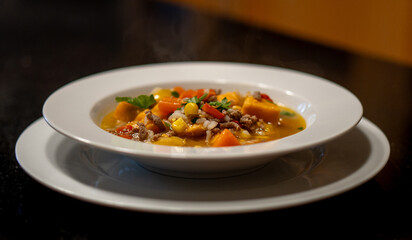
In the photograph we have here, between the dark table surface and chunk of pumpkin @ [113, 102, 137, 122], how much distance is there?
58 cm

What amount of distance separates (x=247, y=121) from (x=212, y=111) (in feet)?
0.59

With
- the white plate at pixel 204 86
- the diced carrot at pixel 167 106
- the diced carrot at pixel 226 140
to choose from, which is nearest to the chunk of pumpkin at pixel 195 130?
the diced carrot at pixel 226 140

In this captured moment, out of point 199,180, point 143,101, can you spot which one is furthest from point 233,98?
point 199,180

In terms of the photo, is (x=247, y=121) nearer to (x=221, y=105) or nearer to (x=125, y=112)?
(x=221, y=105)

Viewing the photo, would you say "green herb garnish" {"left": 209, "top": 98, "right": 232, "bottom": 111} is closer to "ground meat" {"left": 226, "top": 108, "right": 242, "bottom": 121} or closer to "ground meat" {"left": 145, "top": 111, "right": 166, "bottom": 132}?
"ground meat" {"left": 226, "top": 108, "right": 242, "bottom": 121}

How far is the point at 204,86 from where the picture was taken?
124 inches

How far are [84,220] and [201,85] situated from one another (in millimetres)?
1512

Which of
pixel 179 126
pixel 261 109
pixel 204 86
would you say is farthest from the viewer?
pixel 204 86

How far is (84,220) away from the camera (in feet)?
5.90

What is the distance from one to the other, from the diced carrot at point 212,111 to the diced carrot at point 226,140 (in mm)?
212

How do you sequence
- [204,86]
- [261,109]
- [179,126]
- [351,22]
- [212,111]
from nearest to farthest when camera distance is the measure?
[179,126] → [212,111] → [261,109] → [204,86] → [351,22]

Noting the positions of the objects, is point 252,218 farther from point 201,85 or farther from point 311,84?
point 201,85

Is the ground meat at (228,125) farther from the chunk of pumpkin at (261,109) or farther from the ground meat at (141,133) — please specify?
the ground meat at (141,133)

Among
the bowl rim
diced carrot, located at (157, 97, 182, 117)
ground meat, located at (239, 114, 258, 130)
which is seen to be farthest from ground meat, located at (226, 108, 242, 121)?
the bowl rim
